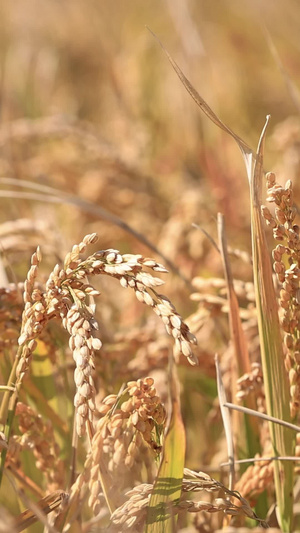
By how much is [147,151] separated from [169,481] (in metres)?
2.24

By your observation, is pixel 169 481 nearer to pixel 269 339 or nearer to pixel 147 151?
pixel 269 339

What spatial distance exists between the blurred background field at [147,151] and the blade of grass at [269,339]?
0.73ft

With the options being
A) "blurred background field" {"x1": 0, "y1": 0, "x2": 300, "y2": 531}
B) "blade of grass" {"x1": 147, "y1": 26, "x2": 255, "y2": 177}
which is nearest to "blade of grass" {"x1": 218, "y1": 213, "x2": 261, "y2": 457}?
"blurred background field" {"x1": 0, "y1": 0, "x2": 300, "y2": 531}

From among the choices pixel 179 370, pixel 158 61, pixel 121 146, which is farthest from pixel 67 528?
pixel 158 61

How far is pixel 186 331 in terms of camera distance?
0.65 metres

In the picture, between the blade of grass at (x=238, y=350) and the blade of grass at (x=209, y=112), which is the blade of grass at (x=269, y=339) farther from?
the blade of grass at (x=238, y=350)

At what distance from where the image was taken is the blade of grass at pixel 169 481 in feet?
2.32

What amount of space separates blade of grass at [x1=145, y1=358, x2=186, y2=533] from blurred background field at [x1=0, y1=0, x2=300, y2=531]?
340 mm

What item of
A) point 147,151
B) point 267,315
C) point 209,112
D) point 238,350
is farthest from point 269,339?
point 147,151

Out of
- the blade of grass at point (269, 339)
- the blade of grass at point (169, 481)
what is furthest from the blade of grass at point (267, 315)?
the blade of grass at point (169, 481)

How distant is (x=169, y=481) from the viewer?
72 centimetres

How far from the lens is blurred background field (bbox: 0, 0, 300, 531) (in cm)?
136

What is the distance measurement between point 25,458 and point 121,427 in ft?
1.17

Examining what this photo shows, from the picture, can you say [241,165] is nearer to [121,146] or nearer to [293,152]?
[121,146]
